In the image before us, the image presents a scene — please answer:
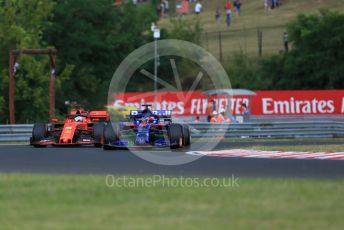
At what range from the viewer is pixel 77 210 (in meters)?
11.0

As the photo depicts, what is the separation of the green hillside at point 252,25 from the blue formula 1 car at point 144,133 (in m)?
50.7

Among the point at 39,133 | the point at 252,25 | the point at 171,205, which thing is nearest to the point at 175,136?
the point at 39,133

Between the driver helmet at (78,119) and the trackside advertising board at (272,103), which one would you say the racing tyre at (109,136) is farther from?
the trackside advertising board at (272,103)

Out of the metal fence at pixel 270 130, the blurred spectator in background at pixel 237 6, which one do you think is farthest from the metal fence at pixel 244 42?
the metal fence at pixel 270 130

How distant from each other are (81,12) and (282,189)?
2027 inches

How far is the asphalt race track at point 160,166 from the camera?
15.9 m

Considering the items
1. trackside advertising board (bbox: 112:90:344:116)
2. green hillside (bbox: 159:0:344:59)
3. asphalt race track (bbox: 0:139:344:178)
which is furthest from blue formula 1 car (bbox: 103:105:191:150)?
green hillside (bbox: 159:0:344:59)

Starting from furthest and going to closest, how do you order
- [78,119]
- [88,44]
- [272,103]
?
[88,44]
[272,103]
[78,119]

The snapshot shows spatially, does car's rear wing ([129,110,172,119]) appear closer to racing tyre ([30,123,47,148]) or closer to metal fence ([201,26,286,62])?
racing tyre ([30,123,47,148])

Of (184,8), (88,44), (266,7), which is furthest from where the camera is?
(184,8)

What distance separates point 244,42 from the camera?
7956 centimetres

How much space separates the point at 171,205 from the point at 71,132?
14.2 metres

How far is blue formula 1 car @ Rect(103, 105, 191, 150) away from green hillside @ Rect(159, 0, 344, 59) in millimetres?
50693

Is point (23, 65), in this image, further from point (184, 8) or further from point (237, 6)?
point (184, 8)
